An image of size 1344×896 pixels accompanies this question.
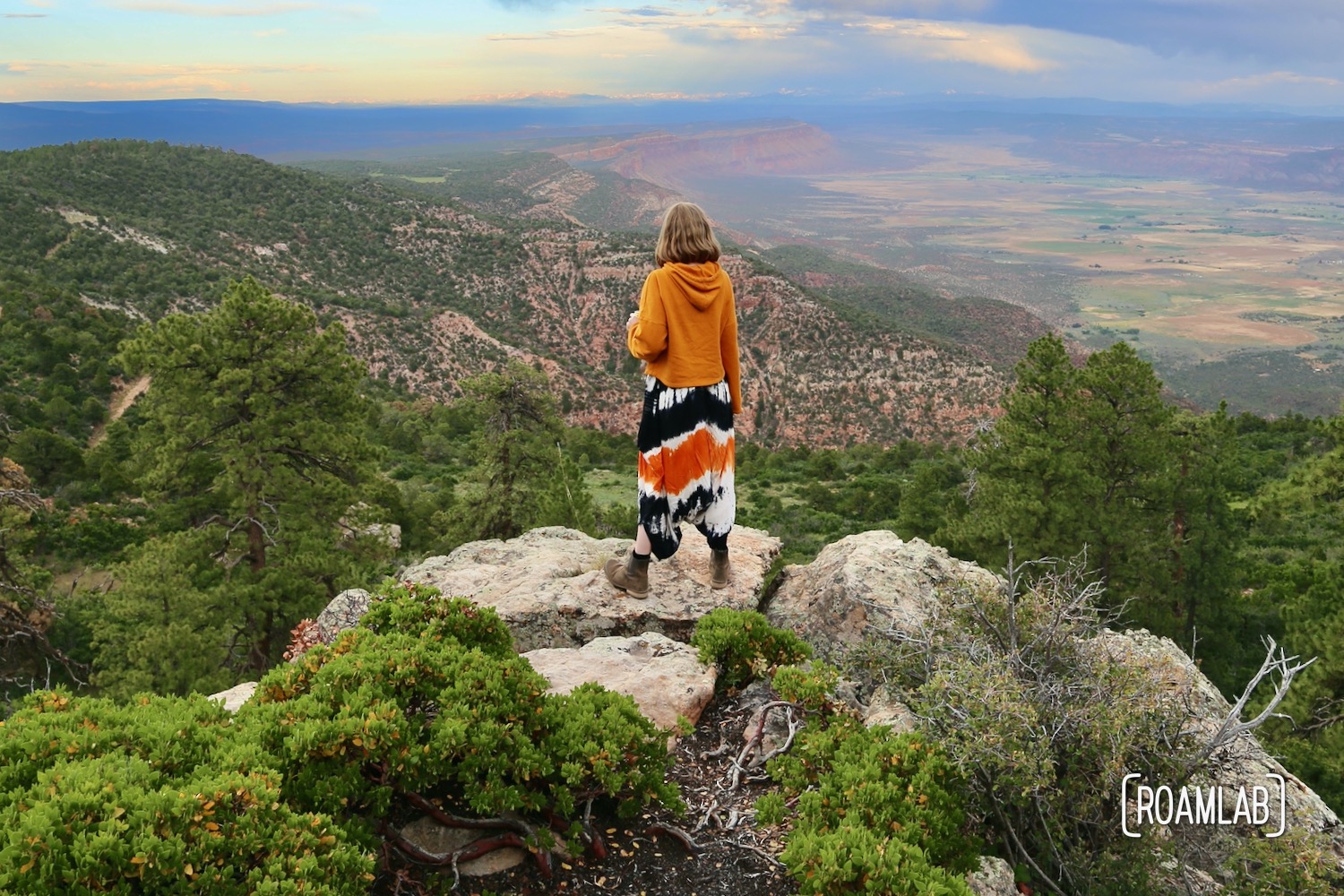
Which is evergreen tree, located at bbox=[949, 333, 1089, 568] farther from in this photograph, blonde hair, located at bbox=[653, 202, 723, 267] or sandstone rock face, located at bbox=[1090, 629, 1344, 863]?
blonde hair, located at bbox=[653, 202, 723, 267]

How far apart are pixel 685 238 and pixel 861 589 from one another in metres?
3.46

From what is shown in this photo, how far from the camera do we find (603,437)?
38875 millimetres

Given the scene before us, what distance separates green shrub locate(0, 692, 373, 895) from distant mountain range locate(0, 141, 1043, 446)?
39343mm

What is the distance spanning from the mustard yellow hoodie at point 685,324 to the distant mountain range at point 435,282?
38510 mm

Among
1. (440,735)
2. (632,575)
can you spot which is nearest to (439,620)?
(440,735)

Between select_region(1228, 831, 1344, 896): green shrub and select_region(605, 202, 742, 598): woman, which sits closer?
select_region(1228, 831, 1344, 896): green shrub

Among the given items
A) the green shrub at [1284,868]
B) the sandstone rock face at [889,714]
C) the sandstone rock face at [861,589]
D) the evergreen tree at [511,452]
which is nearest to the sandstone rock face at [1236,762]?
the green shrub at [1284,868]

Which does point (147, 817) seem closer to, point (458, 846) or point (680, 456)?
point (458, 846)

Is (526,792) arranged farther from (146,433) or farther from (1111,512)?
(1111,512)

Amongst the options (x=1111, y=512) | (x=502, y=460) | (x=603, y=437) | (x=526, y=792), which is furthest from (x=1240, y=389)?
(x=526, y=792)

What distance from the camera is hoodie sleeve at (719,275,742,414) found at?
6059mm

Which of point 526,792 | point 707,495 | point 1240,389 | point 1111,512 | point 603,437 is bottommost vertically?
point 1240,389

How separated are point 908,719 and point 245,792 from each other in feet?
12.4

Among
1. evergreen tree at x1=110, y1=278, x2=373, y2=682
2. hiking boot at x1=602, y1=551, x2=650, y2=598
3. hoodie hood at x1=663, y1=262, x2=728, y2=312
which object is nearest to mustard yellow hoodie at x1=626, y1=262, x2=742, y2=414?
hoodie hood at x1=663, y1=262, x2=728, y2=312
